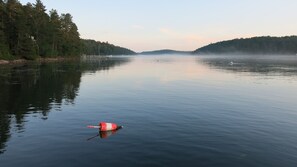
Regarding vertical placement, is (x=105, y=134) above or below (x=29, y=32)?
below

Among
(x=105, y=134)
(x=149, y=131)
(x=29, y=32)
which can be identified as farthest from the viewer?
(x=29, y=32)

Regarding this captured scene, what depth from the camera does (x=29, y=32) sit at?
142m

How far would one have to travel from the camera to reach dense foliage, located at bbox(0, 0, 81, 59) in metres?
124

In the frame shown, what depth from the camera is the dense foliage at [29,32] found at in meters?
124

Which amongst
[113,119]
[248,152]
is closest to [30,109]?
[113,119]

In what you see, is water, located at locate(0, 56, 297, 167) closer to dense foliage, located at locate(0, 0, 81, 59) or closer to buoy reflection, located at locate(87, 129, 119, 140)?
buoy reflection, located at locate(87, 129, 119, 140)

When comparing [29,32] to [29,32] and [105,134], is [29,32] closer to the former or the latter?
[29,32]

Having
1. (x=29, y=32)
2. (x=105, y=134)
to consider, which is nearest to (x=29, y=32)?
(x=29, y=32)

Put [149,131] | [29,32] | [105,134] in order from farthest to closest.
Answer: [29,32] < [149,131] < [105,134]

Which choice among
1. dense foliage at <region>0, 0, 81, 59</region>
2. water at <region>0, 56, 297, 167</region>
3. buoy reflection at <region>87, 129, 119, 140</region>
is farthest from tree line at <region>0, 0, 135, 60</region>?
buoy reflection at <region>87, 129, 119, 140</region>

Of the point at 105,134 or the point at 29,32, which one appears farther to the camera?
the point at 29,32

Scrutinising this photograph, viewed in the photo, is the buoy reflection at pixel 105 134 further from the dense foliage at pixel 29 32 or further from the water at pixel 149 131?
the dense foliage at pixel 29 32

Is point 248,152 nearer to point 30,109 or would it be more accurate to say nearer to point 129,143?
point 129,143

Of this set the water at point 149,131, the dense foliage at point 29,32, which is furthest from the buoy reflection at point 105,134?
the dense foliage at point 29,32
